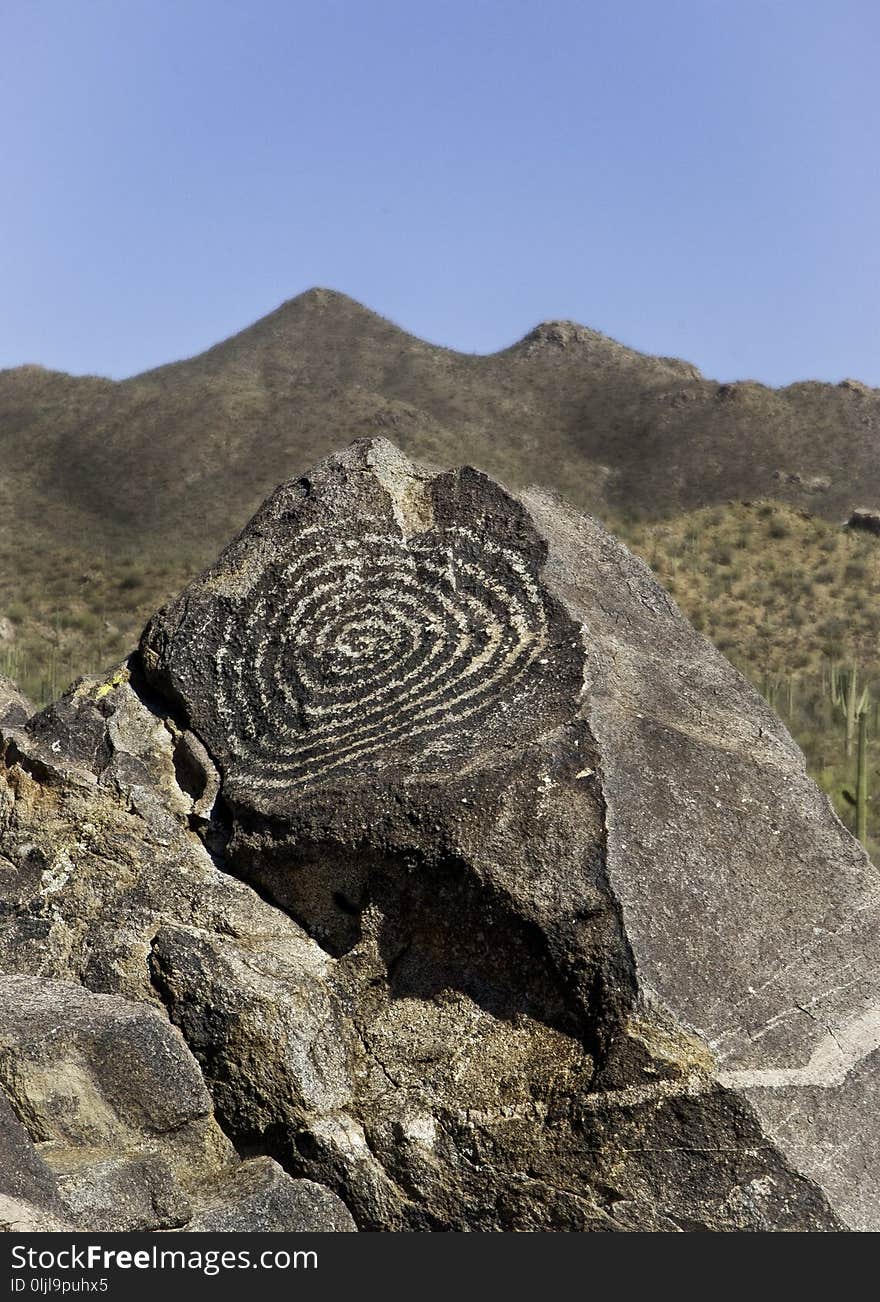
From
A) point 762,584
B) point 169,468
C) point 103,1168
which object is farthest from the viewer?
point 169,468

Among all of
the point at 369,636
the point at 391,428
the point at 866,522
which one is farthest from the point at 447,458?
the point at 369,636

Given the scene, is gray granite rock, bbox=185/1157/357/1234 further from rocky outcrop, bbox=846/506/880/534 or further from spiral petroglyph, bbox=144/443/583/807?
rocky outcrop, bbox=846/506/880/534

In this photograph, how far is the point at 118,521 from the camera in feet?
140

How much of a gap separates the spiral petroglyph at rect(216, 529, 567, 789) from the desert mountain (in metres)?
33.8

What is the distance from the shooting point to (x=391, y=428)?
45.8 m

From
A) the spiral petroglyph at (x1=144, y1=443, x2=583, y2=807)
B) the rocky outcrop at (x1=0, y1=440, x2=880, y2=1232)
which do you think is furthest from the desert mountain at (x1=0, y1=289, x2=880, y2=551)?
the rocky outcrop at (x1=0, y1=440, x2=880, y2=1232)

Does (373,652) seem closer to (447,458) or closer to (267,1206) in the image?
(267,1206)

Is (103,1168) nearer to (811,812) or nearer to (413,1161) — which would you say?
(413,1161)

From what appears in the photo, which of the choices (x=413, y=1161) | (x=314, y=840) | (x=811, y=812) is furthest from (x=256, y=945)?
(x=811, y=812)

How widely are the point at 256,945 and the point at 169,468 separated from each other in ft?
137

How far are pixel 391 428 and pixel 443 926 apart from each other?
4132 centimetres

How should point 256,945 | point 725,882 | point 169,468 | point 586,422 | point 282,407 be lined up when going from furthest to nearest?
point 586,422
point 282,407
point 169,468
point 256,945
point 725,882

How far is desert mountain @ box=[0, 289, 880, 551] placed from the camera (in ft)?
146

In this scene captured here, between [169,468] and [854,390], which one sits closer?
[169,468]
